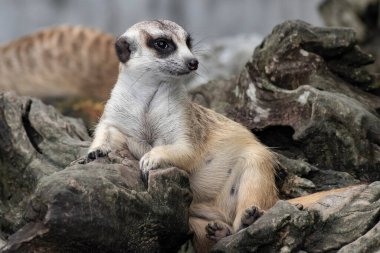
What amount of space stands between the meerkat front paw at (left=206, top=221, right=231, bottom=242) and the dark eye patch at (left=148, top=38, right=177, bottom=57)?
1232 millimetres

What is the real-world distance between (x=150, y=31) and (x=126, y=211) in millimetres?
1686

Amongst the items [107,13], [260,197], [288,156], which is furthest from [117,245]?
[107,13]

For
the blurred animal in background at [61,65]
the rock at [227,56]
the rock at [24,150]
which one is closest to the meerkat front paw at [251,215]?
the rock at [24,150]

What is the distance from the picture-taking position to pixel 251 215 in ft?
15.8

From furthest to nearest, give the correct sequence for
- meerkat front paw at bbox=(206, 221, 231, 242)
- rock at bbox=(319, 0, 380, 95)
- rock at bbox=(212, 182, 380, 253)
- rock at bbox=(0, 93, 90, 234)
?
rock at bbox=(319, 0, 380, 95), rock at bbox=(0, 93, 90, 234), meerkat front paw at bbox=(206, 221, 231, 242), rock at bbox=(212, 182, 380, 253)

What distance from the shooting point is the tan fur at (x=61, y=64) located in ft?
36.6

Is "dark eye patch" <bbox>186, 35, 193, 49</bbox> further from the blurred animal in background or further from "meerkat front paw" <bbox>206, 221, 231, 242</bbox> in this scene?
the blurred animal in background

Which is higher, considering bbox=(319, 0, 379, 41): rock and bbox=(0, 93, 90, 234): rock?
bbox=(0, 93, 90, 234): rock

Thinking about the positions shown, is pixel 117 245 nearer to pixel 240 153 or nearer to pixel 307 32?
pixel 240 153

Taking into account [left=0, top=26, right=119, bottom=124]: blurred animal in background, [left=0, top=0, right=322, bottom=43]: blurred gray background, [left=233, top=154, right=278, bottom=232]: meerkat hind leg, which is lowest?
[left=0, top=0, right=322, bottom=43]: blurred gray background

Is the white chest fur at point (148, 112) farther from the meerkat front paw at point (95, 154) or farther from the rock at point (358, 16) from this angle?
the rock at point (358, 16)

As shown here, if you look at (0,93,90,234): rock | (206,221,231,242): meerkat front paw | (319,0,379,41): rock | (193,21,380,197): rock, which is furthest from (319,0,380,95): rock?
(206,221,231,242): meerkat front paw

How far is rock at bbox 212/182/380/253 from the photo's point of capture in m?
4.52

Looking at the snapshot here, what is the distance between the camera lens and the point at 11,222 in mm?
5691
